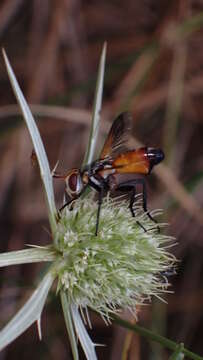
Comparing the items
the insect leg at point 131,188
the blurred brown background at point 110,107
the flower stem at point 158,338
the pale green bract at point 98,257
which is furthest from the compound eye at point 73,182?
the blurred brown background at point 110,107

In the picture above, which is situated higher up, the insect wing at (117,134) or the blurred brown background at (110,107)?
the blurred brown background at (110,107)

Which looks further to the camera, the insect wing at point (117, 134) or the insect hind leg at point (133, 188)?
the insect wing at point (117, 134)

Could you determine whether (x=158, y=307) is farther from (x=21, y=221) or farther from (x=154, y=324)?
(x=21, y=221)

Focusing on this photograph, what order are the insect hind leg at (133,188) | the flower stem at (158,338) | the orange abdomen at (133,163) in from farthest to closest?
1. the insect hind leg at (133,188)
2. the orange abdomen at (133,163)
3. the flower stem at (158,338)

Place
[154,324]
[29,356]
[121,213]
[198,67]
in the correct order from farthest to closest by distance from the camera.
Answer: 1. [198,67]
2. [29,356]
3. [154,324]
4. [121,213]

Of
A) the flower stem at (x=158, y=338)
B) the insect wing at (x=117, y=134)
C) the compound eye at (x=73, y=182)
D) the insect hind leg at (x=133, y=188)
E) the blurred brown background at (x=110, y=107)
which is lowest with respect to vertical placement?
the flower stem at (x=158, y=338)

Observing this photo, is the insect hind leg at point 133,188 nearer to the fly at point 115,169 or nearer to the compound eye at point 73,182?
the fly at point 115,169

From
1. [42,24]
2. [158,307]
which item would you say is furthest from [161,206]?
[42,24]

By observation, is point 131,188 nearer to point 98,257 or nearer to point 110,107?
point 98,257
